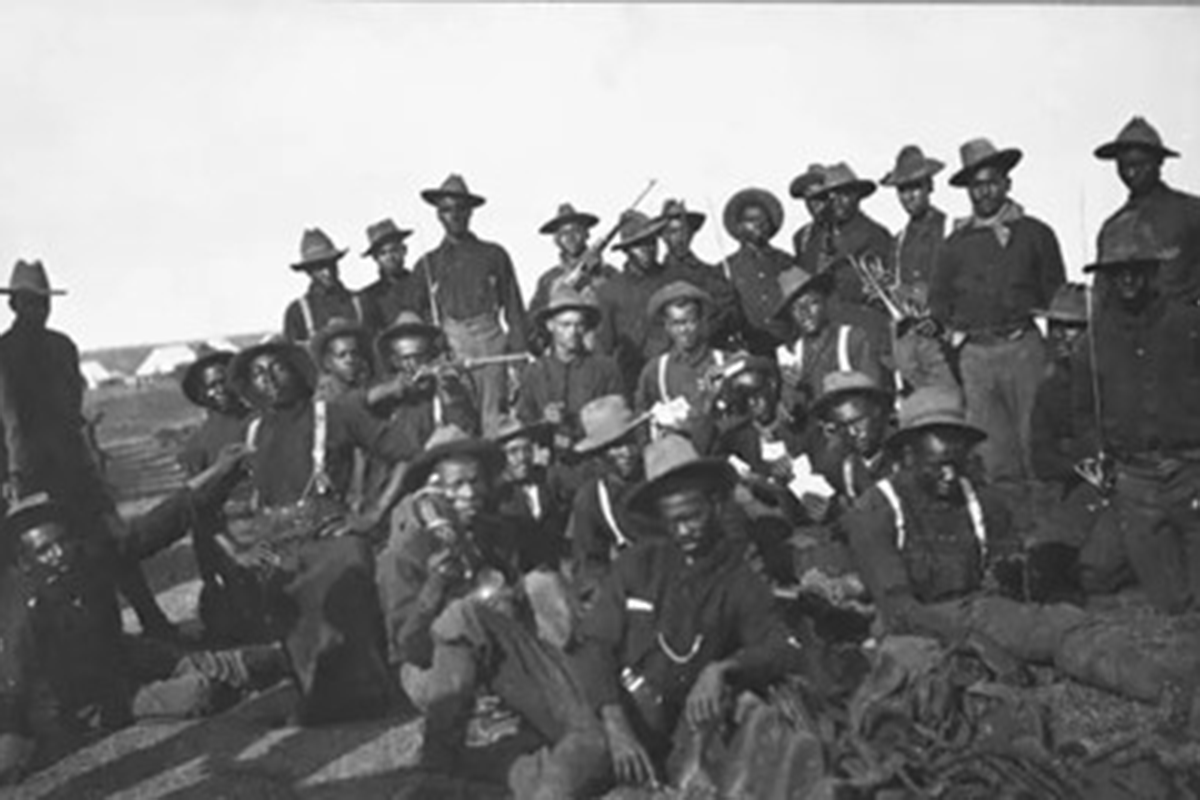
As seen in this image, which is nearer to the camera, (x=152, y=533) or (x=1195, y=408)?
(x=1195, y=408)

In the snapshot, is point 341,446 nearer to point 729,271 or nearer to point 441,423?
point 441,423

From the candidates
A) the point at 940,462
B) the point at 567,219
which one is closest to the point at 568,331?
the point at 567,219

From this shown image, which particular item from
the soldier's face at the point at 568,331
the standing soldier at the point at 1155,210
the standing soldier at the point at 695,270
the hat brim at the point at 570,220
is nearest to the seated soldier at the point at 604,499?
the soldier's face at the point at 568,331

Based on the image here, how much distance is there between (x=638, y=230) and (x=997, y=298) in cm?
244

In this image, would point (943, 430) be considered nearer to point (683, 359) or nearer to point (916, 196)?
point (683, 359)

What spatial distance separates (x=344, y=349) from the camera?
25.6 ft

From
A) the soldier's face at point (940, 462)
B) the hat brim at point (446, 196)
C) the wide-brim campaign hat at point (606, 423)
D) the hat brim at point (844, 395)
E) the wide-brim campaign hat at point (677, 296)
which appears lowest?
the soldier's face at point (940, 462)

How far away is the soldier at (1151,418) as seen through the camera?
6.25 meters

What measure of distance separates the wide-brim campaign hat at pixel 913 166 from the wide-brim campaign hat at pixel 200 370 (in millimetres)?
4754

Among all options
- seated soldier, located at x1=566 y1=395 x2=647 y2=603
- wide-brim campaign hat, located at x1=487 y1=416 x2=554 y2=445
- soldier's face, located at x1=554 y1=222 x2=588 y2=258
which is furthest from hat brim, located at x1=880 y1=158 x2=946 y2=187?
seated soldier, located at x1=566 y1=395 x2=647 y2=603

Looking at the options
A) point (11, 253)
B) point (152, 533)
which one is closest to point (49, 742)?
point (152, 533)

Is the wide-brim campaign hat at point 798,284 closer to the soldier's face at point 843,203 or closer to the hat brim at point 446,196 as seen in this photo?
the soldier's face at point 843,203

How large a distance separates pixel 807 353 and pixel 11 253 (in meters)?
4.63

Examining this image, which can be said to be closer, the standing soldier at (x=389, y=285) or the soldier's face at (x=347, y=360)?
the soldier's face at (x=347, y=360)
